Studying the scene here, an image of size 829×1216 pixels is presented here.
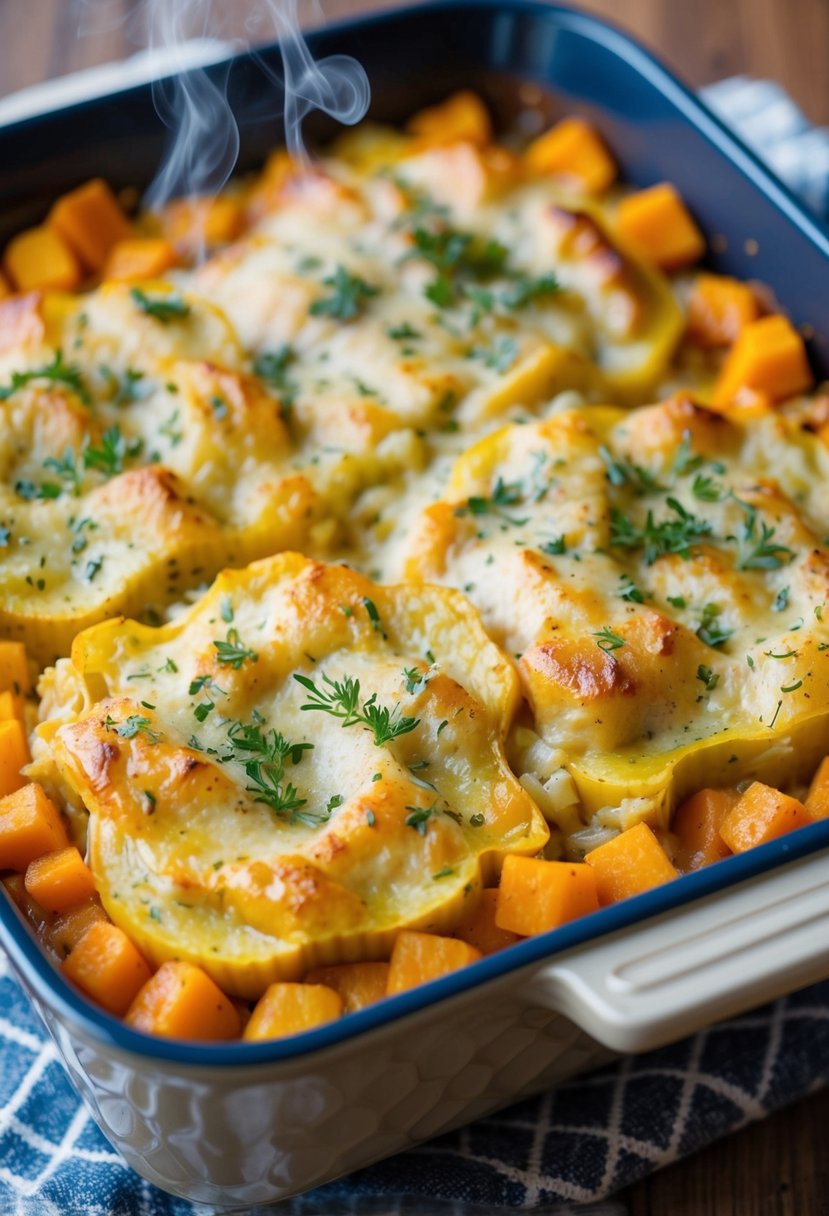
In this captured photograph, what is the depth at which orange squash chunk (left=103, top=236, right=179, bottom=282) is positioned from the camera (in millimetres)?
3996

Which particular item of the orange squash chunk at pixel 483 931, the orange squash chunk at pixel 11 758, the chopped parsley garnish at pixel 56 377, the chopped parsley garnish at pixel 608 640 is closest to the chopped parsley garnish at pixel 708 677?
the chopped parsley garnish at pixel 608 640

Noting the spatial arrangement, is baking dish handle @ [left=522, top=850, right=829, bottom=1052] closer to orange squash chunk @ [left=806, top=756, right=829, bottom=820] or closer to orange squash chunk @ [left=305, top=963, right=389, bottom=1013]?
orange squash chunk @ [left=305, top=963, right=389, bottom=1013]

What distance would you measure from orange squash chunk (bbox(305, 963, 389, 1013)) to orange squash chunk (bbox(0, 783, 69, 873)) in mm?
556

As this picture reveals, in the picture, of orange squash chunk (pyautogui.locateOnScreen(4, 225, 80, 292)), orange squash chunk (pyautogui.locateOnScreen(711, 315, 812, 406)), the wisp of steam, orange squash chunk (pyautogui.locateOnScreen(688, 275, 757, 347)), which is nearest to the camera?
orange squash chunk (pyautogui.locateOnScreen(711, 315, 812, 406))

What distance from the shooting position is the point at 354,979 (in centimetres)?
256

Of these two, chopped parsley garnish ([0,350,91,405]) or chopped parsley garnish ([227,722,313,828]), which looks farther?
chopped parsley garnish ([0,350,91,405])

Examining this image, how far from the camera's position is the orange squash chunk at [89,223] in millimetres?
4086

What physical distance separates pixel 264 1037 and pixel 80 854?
56 centimetres

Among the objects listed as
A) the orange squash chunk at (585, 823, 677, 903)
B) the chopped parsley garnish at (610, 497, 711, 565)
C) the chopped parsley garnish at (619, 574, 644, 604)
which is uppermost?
the chopped parsley garnish at (610, 497, 711, 565)

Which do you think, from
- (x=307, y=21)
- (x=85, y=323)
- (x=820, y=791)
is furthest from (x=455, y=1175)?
(x=307, y=21)

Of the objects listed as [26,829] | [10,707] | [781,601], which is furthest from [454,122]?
[26,829]

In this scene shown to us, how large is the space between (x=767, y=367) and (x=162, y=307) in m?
1.51

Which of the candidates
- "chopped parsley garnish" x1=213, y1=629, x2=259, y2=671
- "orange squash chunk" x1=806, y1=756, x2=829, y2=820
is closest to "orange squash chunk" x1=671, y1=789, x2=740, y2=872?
"orange squash chunk" x1=806, y1=756, x2=829, y2=820

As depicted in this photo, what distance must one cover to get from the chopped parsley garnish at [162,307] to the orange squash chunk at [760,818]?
1814mm
